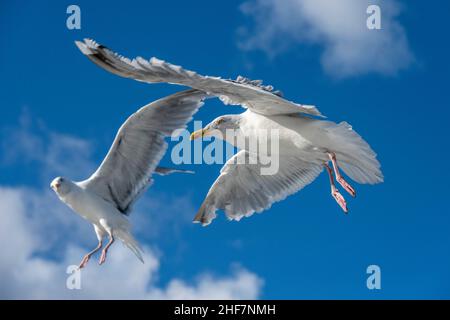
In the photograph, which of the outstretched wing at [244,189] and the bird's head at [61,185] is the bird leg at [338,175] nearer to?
the outstretched wing at [244,189]

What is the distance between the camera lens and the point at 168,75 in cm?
446

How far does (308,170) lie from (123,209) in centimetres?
162

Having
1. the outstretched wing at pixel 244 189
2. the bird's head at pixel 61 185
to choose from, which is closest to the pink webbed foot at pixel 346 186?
the outstretched wing at pixel 244 189

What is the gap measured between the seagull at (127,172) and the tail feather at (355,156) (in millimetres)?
1155

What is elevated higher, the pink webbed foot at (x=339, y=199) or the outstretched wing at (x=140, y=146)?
the outstretched wing at (x=140, y=146)

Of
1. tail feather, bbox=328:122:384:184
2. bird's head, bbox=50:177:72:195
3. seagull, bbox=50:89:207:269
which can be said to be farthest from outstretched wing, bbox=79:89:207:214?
tail feather, bbox=328:122:384:184

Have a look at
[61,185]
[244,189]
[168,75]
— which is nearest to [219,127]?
[244,189]

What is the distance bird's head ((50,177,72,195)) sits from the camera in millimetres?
5965

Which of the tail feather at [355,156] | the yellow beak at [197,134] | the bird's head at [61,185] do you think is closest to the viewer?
the tail feather at [355,156]

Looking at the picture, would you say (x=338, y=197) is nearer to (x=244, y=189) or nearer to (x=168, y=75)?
(x=244, y=189)

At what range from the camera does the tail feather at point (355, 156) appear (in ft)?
18.3

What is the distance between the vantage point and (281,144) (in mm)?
5863

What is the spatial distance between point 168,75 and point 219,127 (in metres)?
1.70

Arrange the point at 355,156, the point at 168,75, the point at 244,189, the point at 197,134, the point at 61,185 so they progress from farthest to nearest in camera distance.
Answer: the point at 244,189 → the point at 197,134 → the point at 61,185 → the point at 355,156 → the point at 168,75
